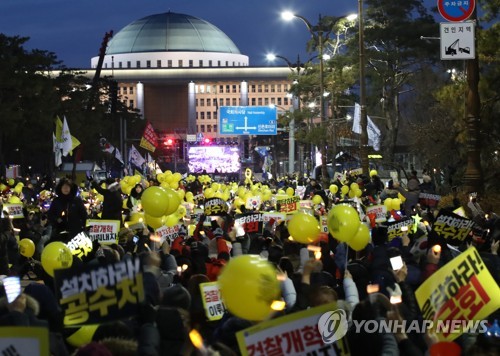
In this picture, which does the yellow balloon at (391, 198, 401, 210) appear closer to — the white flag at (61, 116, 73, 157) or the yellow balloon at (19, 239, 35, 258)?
the yellow balloon at (19, 239, 35, 258)

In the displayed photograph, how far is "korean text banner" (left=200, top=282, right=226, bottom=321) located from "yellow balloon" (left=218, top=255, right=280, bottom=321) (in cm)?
239

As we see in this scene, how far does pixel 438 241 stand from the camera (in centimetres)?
1100

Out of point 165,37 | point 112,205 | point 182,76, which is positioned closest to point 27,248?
point 112,205

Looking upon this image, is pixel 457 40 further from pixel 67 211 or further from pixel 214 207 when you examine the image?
pixel 67 211

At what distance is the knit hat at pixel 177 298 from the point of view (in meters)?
7.43

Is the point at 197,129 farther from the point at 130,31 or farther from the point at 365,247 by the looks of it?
the point at 365,247

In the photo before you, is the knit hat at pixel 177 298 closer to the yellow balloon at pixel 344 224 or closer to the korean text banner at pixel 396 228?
the yellow balloon at pixel 344 224

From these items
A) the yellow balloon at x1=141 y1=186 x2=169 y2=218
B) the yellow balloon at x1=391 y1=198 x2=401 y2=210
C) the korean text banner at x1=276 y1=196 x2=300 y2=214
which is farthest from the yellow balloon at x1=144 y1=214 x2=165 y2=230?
the yellow balloon at x1=391 y1=198 x2=401 y2=210

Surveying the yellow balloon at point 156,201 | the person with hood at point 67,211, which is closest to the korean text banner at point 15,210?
the person with hood at point 67,211

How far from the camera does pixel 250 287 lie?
5906mm

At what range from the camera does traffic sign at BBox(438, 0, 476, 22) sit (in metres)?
18.1

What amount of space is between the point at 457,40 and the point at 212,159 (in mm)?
54626

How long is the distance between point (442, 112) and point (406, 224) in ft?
98.0

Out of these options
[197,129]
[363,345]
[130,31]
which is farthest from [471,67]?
[130,31]
